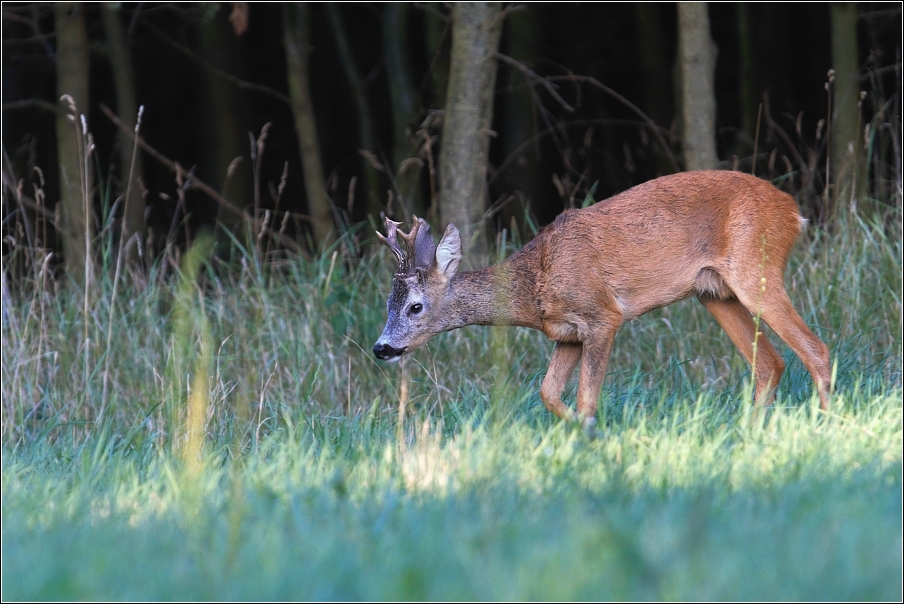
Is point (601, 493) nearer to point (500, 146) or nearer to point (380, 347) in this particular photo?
point (380, 347)

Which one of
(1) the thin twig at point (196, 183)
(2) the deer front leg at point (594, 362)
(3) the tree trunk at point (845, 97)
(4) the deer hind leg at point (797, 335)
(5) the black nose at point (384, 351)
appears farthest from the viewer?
(3) the tree trunk at point (845, 97)

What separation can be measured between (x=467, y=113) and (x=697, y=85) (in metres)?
1.67

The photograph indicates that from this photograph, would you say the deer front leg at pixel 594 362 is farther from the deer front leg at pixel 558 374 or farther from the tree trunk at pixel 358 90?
the tree trunk at pixel 358 90

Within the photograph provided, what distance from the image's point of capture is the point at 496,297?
6.49 metres

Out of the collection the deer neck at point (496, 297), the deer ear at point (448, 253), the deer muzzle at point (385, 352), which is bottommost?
the deer muzzle at point (385, 352)

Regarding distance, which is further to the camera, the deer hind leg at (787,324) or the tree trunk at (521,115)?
the tree trunk at (521,115)

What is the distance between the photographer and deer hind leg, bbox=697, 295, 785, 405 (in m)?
6.46

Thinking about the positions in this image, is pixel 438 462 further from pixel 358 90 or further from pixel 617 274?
pixel 358 90

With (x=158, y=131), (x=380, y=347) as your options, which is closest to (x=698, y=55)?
(x=380, y=347)

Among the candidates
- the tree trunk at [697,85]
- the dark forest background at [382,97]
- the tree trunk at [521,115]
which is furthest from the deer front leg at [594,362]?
the tree trunk at [521,115]

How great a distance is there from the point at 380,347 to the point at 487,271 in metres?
0.78

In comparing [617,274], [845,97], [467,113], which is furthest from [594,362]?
[845,97]

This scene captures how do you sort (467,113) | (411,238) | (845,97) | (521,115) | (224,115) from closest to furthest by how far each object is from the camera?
(411,238) < (467,113) < (845,97) < (224,115) < (521,115)

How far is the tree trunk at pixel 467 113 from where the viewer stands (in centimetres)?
830
